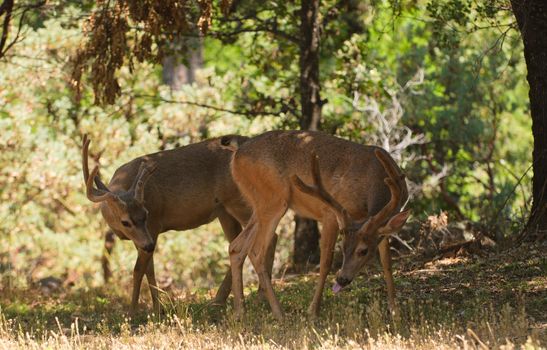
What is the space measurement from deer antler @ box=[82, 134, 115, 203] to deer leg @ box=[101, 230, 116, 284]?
8.34 metres

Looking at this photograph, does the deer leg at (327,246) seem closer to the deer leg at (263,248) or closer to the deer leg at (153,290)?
the deer leg at (263,248)

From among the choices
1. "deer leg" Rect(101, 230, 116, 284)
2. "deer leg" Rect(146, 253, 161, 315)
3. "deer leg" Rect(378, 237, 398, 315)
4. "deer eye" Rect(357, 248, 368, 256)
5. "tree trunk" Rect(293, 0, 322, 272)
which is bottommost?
"deer leg" Rect(101, 230, 116, 284)

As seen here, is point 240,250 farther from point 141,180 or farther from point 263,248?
point 141,180

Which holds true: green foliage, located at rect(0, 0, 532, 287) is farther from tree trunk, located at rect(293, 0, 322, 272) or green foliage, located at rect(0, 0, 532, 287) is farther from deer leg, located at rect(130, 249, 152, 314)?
deer leg, located at rect(130, 249, 152, 314)

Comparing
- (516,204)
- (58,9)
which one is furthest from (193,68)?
(58,9)

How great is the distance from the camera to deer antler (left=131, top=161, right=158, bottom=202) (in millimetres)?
11555

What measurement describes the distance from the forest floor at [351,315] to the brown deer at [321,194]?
0.44 metres

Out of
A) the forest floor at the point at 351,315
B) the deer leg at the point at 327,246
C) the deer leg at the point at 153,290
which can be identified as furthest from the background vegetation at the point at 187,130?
the deer leg at the point at 327,246

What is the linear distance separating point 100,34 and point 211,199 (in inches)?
88.2

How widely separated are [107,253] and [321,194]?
1191 centimetres

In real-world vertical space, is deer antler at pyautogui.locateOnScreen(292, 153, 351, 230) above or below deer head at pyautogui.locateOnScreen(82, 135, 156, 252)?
above

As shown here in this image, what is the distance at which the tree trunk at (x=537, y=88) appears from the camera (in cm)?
1142

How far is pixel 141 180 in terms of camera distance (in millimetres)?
11609

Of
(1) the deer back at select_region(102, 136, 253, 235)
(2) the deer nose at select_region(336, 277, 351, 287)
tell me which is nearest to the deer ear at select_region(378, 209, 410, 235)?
(2) the deer nose at select_region(336, 277, 351, 287)
